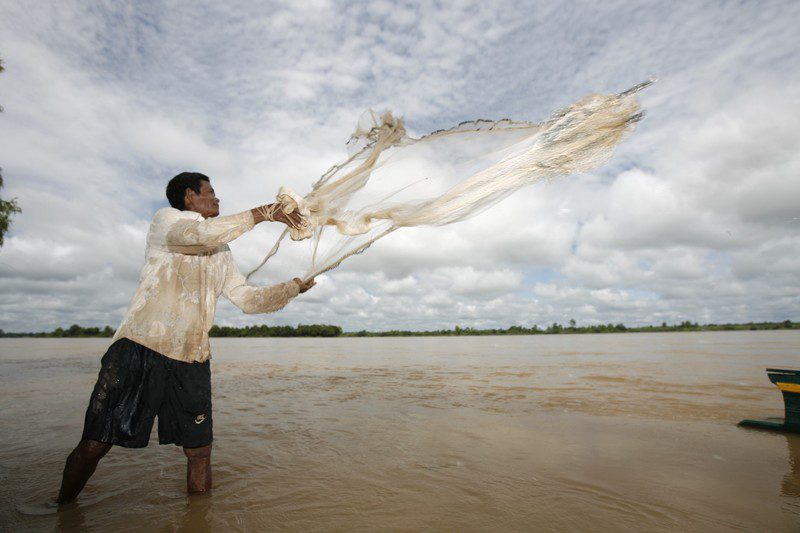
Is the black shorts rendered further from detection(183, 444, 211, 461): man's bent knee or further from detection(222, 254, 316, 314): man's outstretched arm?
detection(222, 254, 316, 314): man's outstretched arm

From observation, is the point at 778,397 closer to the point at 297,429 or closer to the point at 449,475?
the point at 449,475

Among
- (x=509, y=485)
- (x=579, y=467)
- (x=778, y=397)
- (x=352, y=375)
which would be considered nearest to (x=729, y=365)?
(x=778, y=397)

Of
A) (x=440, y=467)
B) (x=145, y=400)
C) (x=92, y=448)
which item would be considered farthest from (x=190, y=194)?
(x=440, y=467)

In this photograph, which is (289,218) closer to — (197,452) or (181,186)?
(181,186)

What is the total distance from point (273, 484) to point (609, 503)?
2.64m

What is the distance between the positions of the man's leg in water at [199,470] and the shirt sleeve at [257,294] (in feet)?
3.55

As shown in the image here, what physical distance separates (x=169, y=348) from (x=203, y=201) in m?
1.09

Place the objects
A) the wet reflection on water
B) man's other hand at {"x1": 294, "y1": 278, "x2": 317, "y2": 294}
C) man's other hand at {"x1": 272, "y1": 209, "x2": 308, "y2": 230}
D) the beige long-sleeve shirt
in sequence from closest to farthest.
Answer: the beige long-sleeve shirt → man's other hand at {"x1": 272, "y1": 209, "x2": 308, "y2": 230} → the wet reflection on water → man's other hand at {"x1": 294, "y1": 278, "x2": 317, "y2": 294}

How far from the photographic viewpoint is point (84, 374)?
476 inches

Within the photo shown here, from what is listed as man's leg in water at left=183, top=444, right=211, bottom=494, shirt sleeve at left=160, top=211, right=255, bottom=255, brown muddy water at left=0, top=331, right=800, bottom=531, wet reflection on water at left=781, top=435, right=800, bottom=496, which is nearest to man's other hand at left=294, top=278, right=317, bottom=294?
shirt sleeve at left=160, top=211, right=255, bottom=255

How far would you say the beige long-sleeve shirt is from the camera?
265 centimetres

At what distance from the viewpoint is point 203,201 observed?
10.3 feet

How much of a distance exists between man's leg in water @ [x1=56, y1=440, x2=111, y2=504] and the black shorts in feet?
0.27

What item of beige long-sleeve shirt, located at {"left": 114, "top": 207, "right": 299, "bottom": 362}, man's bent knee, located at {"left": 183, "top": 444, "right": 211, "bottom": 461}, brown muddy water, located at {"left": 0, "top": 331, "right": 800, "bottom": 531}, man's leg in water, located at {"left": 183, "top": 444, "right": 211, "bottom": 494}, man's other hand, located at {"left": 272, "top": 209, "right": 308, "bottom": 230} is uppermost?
man's other hand, located at {"left": 272, "top": 209, "right": 308, "bottom": 230}
